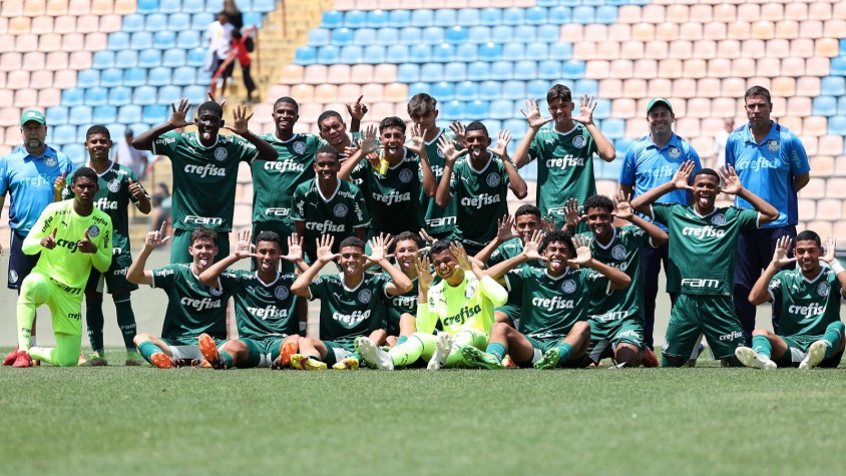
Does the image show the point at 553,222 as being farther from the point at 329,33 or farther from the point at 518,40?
the point at 329,33

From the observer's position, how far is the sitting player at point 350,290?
25.6 feet

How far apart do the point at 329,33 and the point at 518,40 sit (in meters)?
2.91

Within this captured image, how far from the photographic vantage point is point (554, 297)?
7785mm

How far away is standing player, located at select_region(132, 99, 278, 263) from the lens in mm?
8430

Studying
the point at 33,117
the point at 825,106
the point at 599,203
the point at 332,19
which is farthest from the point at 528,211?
the point at 332,19

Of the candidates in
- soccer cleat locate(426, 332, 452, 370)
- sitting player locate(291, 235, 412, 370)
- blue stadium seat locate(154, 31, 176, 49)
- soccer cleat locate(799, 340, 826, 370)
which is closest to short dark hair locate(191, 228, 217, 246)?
sitting player locate(291, 235, 412, 370)

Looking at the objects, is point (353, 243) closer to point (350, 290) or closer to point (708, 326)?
point (350, 290)

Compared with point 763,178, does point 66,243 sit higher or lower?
lower

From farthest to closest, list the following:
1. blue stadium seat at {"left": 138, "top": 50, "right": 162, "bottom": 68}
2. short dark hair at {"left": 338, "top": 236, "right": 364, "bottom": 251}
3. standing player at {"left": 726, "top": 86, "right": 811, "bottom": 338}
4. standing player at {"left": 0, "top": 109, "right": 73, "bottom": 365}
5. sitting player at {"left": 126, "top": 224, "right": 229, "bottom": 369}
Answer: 1. blue stadium seat at {"left": 138, "top": 50, "right": 162, "bottom": 68}
2. standing player at {"left": 0, "top": 109, "right": 73, "bottom": 365}
3. standing player at {"left": 726, "top": 86, "right": 811, "bottom": 338}
4. sitting player at {"left": 126, "top": 224, "right": 229, "bottom": 369}
5. short dark hair at {"left": 338, "top": 236, "right": 364, "bottom": 251}

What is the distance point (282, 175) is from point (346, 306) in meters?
1.34

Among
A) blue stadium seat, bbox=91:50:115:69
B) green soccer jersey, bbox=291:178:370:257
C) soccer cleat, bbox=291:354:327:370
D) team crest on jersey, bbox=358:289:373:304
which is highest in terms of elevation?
blue stadium seat, bbox=91:50:115:69

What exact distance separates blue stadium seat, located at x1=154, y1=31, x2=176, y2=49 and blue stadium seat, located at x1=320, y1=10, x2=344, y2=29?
91.2 inches

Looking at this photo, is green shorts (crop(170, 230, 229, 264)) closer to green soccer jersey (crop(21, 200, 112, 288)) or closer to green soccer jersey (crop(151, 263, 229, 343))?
green soccer jersey (crop(151, 263, 229, 343))

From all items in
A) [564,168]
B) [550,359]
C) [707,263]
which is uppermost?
[564,168]
